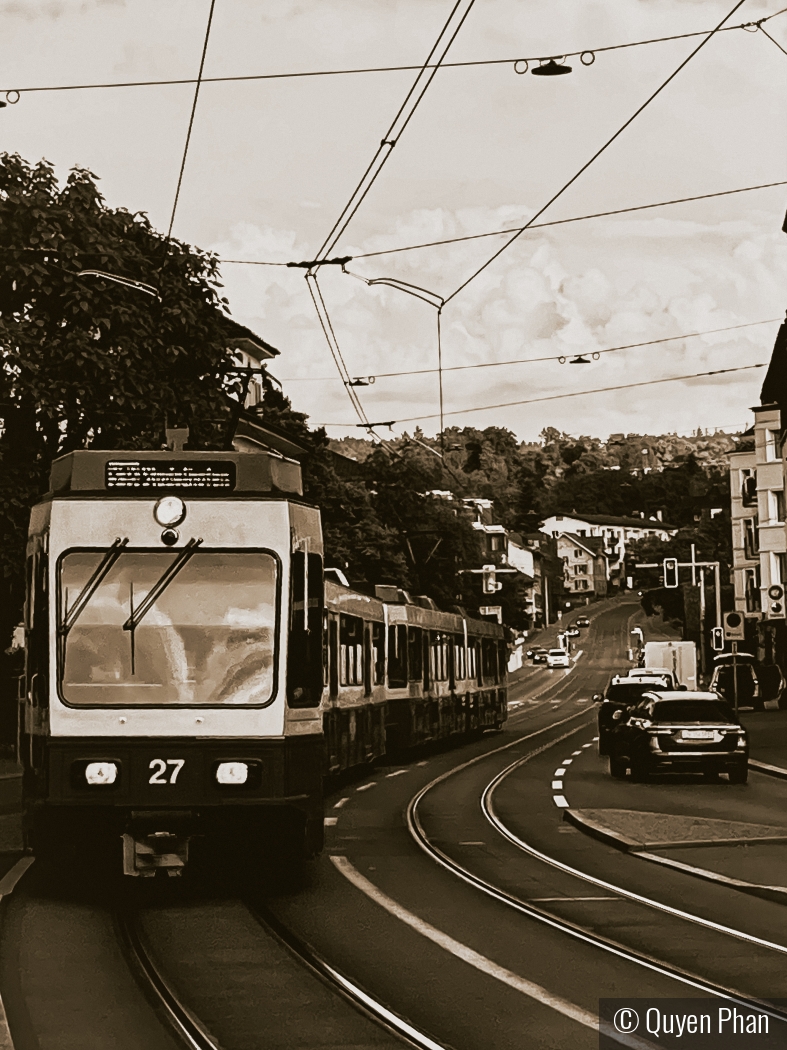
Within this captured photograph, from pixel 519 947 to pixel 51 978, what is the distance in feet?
9.58

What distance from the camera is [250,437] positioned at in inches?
2763

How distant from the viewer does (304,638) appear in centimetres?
1327

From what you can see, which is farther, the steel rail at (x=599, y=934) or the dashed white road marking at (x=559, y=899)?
the dashed white road marking at (x=559, y=899)

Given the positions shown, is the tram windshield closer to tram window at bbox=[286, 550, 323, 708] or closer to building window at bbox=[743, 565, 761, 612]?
tram window at bbox=[286, 550, 323, 708]

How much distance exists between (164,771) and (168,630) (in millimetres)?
1062

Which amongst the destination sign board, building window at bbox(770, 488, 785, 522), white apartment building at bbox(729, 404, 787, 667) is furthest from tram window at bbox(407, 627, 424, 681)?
building window at bbox(770, 488, 785, 522)

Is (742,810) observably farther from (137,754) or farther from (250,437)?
(250,437)

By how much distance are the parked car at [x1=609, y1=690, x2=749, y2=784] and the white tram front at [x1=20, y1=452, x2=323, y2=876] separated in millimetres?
14186

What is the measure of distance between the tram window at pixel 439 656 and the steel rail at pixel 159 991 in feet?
76.9

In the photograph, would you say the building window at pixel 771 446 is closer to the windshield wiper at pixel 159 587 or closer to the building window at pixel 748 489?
the building window at pixel 748 489

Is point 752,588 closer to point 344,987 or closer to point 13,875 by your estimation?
point 13,875

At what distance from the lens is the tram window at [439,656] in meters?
35.8

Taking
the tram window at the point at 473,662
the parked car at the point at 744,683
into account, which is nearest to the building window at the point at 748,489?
the parked car at the point at 744,683

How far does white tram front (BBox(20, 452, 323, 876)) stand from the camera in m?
12.8
